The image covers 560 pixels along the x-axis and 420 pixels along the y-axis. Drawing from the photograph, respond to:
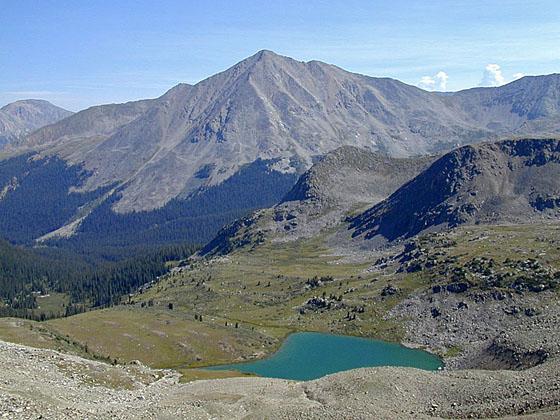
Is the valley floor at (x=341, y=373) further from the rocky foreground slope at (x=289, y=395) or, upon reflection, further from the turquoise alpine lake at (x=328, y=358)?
the turquoise alpine lake at (x=328, y=358)

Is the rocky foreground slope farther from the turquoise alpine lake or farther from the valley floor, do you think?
the turquoise alpine lake

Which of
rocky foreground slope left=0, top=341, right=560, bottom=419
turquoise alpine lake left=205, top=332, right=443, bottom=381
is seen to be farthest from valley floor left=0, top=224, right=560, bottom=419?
turquoise alpine lake left=205, top=332, right=443, bottom=381

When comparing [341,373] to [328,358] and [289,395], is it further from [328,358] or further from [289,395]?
[328,358]

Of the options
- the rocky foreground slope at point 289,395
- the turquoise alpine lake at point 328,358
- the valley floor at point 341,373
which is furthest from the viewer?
the turquoise alpine lake at point 328,358

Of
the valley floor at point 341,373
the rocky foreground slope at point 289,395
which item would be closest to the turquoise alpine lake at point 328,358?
the valley floor at point 341,373

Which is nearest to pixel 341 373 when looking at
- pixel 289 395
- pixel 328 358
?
pixel 289 395

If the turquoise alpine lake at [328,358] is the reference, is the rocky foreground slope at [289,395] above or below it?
above

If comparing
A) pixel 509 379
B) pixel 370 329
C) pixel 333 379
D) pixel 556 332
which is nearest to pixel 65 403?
pixel 333 379

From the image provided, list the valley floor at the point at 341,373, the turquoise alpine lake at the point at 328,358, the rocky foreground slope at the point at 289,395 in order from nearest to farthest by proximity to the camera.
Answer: the rocky foreground slope at the point at 289,395 → the valley floor at the point at 341,373 → the turquoise alpine lake at the point at 328,358
